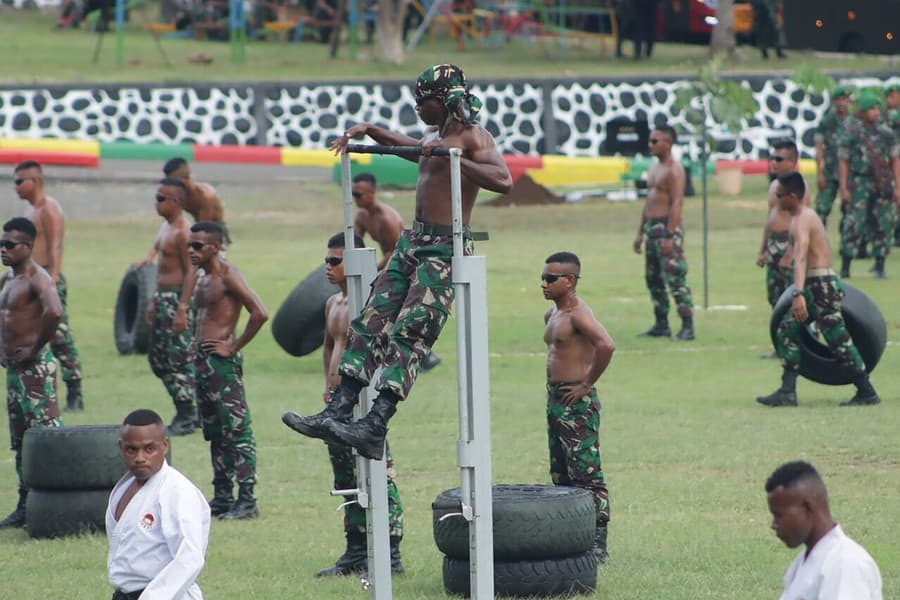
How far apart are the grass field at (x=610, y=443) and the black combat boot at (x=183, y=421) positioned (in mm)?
363

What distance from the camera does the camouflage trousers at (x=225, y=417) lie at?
12875 millimetres

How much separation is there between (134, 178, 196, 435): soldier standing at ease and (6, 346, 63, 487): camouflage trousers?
293 cm

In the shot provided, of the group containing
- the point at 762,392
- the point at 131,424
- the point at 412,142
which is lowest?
the point at 762,392

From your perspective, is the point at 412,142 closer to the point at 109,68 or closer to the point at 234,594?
the point at 234,594

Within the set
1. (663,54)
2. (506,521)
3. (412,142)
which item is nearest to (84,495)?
(506,521)

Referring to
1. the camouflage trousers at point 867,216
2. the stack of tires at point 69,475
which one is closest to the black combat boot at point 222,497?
the stack of tires at point 69,475

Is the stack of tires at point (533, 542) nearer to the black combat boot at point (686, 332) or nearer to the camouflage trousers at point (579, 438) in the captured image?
the camouflage trousers at point (579, 438)

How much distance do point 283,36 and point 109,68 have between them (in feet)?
28.6

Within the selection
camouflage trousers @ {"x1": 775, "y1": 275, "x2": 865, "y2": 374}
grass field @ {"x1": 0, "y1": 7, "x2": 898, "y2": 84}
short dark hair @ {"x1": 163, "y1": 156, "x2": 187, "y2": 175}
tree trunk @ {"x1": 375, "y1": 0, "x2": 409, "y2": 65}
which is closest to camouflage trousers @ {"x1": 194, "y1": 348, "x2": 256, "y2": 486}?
camouflage trousers @ {"x1": 775, "y1": 275, "x2": 865, "y2": 374}

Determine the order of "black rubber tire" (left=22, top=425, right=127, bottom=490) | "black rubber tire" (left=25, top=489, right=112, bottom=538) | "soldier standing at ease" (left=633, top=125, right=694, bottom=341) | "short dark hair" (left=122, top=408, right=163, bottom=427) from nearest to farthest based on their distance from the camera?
"short dark hair" (left=122, top=408, right=163, bottom=427), "black rubber tire" (left=22, top=425, right=127, bottom=490), "black rubber tire" (left=25, top=489, right=112, bottom=538), "soldier standing at ease" (left=633, top=125, right=694, bottom=341)

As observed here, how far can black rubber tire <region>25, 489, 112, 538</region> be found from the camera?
1234 cm

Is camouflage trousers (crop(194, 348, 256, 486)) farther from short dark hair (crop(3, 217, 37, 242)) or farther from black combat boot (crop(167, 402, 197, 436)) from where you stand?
black combat boot (crop(167, 402, 197, 436))

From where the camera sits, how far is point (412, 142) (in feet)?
30.0

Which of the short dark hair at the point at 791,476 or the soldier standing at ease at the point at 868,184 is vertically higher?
the short dark hair at the point at 791,476
